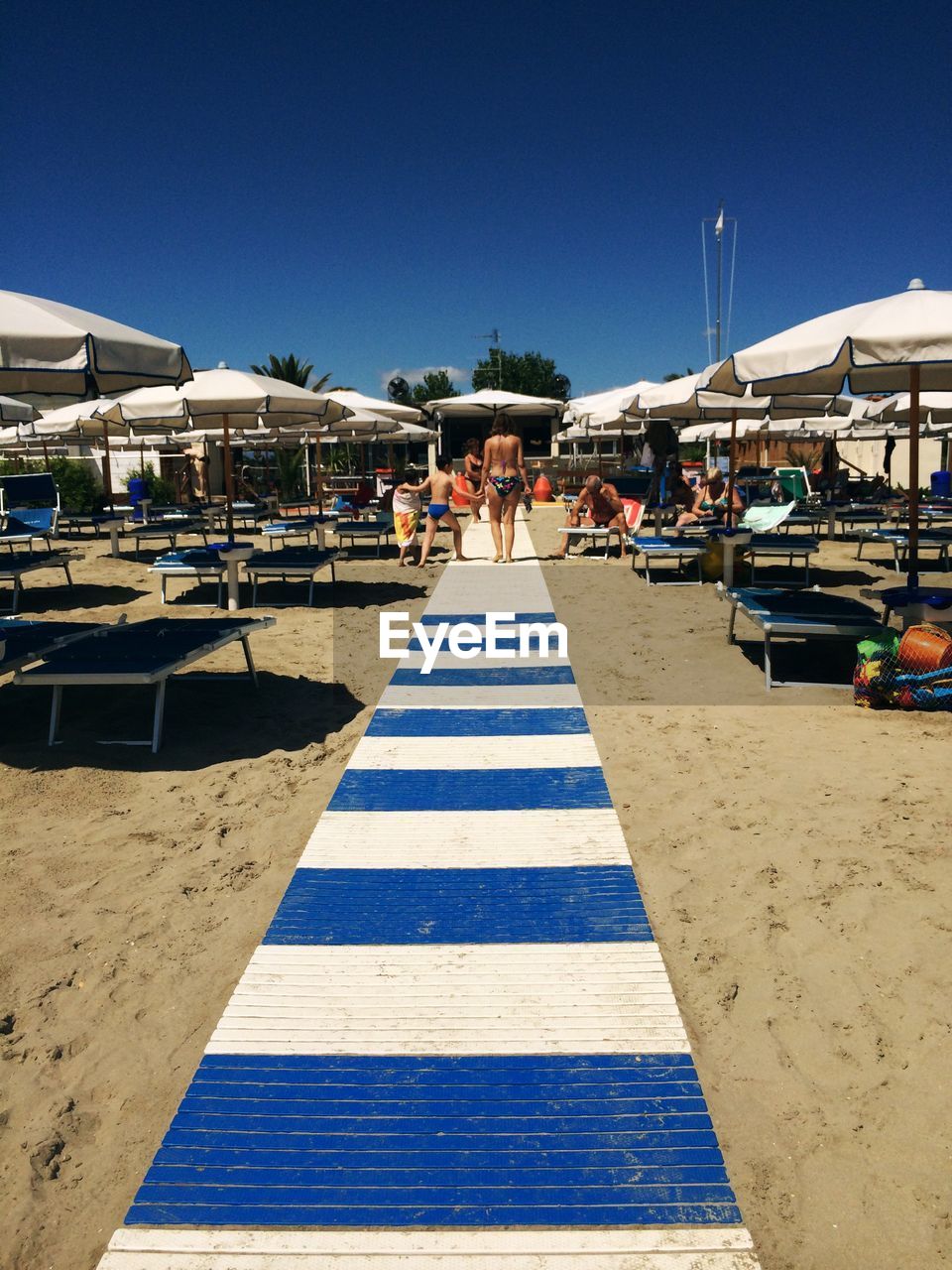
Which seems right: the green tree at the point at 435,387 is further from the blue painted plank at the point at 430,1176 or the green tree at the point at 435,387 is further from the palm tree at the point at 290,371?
the blue painted plank at the point at 430,1176

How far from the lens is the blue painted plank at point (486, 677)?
6422 mm

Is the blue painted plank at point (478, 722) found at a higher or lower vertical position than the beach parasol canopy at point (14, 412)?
lower

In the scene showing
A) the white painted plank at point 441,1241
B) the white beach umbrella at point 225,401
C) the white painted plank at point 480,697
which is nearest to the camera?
the white painted plank at point 441,1241

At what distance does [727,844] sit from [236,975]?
6.62ft

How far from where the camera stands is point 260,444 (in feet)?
79.2

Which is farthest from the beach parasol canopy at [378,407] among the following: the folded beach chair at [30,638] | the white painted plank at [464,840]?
the white painted plank at [464,840]

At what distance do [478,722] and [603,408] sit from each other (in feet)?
30.2

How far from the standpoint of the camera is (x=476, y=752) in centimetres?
493

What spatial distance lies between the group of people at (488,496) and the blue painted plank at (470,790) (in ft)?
26.3

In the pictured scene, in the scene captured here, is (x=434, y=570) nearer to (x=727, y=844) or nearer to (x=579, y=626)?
(x=579, y=626)

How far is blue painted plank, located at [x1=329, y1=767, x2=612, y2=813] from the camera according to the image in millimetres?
4191

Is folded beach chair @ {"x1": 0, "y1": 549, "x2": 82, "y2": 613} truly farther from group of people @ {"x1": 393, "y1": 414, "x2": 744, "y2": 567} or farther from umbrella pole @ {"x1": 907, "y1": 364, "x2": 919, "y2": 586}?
umbrella pole @ {"x1": 907, "y1": 364, "x2": 919, "y2": 586}

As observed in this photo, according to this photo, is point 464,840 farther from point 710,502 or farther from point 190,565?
point 710,502
